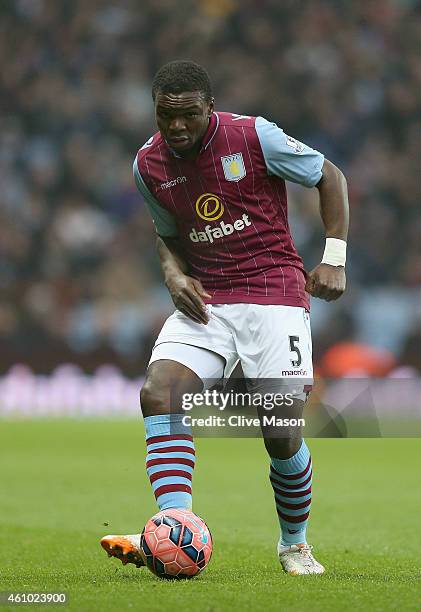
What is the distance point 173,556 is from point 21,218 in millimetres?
12628

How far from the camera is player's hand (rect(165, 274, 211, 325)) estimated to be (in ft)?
15.9

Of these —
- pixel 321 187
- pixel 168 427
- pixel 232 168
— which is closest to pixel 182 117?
pixel 232 168

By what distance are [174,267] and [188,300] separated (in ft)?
0.77

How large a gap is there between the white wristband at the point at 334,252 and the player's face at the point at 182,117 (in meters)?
0.67

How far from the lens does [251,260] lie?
4945mm

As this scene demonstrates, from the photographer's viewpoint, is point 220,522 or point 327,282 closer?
point 327,282

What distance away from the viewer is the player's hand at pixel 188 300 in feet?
15.9

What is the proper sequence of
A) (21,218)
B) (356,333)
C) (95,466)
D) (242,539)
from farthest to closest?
(21,218)
(356,333)
(95,466)
(242,539)

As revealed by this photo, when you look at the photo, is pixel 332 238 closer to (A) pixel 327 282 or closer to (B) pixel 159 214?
(A) pixel 327 282

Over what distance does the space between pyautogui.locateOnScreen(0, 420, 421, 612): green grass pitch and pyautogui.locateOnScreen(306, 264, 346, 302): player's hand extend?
3.53 ft

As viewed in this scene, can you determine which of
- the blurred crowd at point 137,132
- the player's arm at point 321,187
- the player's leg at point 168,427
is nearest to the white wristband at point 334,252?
the player's arm at point 321,187

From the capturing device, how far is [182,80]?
462cm

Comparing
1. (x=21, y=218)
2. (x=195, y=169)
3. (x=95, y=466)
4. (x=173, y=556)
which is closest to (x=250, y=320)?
(x=195, y=169)

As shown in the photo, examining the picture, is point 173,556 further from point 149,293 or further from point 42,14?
point 42,14
